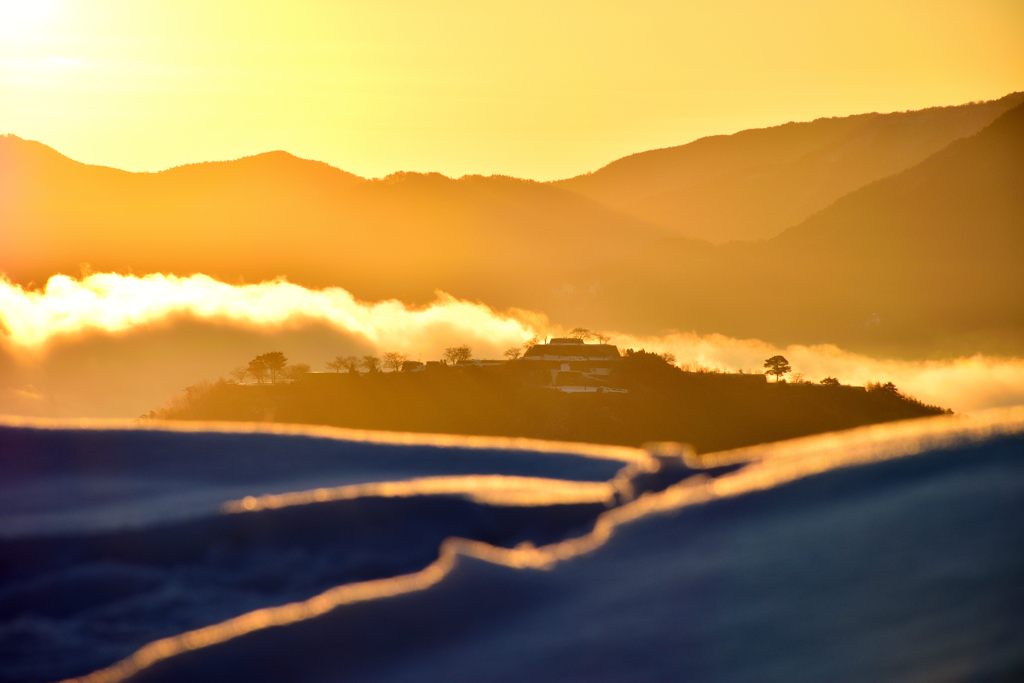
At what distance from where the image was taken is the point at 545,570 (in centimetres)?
1112

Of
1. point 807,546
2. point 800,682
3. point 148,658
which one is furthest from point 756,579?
point 148,658

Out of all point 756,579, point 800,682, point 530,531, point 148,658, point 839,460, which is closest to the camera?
point 800,682

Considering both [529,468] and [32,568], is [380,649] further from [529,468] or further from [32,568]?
[529,468]

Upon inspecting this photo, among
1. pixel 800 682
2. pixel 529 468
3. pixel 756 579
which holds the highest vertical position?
pixel 529 468

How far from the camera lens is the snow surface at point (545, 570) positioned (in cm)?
965

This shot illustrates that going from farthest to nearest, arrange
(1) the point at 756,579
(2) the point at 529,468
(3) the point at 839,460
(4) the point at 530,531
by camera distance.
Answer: (2) the point at 529,468
(4) the point at 530,531
(3) the point at 839,460
(1) the point at 756,579

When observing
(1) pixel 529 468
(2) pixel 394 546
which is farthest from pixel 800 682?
(1) pixel 529 468

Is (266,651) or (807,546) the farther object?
(807,546)

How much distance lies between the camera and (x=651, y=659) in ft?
31.2

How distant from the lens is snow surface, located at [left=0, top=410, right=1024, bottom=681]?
9648mm

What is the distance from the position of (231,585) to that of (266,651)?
557cm

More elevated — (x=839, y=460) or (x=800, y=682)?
(x=839, y=460)

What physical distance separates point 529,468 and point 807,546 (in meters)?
10.1

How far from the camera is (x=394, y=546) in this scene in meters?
15.3
